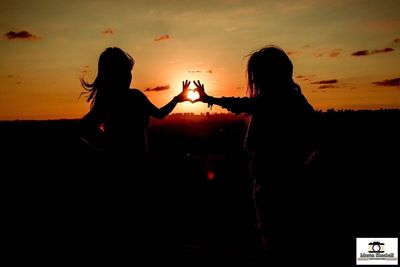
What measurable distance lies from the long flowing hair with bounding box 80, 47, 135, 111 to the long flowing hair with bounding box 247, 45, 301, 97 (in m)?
1.15

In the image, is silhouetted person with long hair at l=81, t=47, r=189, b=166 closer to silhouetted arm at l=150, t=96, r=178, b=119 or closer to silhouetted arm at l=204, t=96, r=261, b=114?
silhouetted arm at l=150, t=96, r=178, b=119

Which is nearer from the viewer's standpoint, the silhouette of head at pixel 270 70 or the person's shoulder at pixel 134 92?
the silhouette of head at pixel 270 70

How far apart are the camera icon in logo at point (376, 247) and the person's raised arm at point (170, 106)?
320cm

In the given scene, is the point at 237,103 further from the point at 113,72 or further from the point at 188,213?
the point at 188,213

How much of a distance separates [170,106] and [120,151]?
2.91 feet

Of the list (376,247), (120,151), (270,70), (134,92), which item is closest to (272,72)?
(270,70)

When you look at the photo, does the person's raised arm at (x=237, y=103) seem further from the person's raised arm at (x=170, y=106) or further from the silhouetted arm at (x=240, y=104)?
the person's raised arm at (x=170, y=106)

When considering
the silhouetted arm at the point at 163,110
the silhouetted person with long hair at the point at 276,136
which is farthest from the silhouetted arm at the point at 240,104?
the silhouetted arm at the point at 163,110

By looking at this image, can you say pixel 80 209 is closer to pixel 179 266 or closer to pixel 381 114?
pixel 179 266

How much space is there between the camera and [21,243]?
505 centimetres

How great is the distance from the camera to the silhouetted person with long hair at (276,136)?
246 cm

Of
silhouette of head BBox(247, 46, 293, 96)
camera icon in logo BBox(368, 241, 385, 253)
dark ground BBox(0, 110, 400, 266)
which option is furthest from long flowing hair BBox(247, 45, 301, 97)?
camera icon in logo BBox(368, 241, 385, 253)

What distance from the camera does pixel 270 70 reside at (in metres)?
2.52

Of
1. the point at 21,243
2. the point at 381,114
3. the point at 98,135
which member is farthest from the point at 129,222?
the point at 381,114
